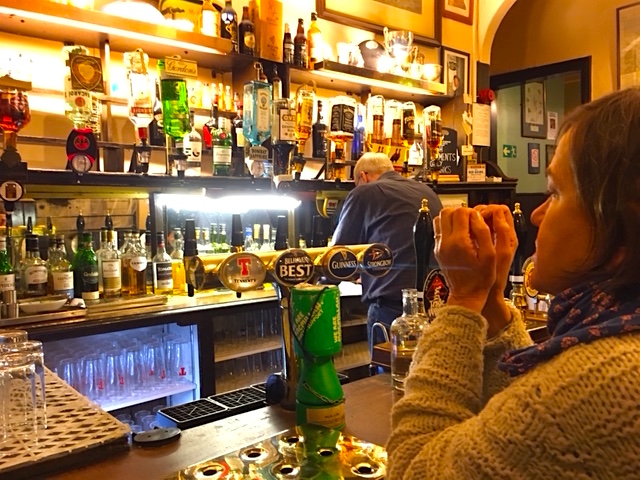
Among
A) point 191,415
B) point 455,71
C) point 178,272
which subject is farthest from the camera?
point 455,71

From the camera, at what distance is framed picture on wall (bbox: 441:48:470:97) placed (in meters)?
4.65

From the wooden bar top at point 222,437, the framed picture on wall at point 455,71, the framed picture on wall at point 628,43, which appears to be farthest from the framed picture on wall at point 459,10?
the wooden bar top at point 222,437

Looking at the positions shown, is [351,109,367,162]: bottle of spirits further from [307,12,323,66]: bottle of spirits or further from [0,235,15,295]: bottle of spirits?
[0,235,15,295]: bottle of spirits

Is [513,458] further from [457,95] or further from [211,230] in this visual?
[457,95]

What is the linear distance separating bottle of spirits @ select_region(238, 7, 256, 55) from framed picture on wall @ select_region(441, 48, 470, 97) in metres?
1.85

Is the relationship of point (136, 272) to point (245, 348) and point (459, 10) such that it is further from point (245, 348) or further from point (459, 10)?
point (459, 10)

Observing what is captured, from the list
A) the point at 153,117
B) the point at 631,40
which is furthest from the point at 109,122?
the point at 631,40

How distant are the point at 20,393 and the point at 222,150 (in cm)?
218

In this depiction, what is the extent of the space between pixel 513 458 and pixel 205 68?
128 inches

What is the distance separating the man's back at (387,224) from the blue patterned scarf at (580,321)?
2.14m

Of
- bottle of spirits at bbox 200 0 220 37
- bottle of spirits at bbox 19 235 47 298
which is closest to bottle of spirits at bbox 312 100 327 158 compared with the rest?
bottle of spirits at bbox 200 0 220 37

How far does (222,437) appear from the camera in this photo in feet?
3.73

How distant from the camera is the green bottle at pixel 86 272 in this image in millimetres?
2723

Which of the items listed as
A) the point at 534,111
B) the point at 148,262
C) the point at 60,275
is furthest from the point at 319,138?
the point at 534,111
